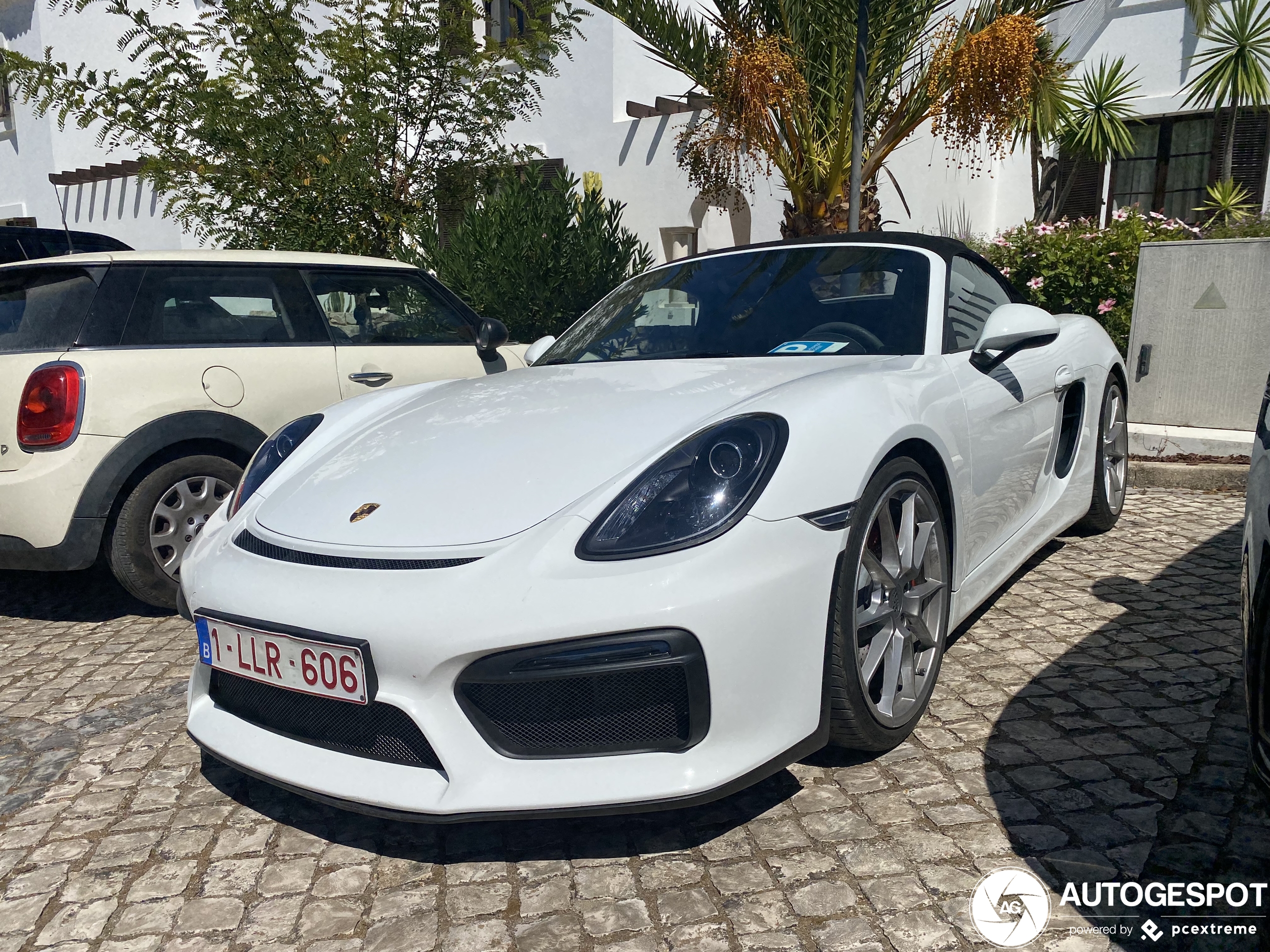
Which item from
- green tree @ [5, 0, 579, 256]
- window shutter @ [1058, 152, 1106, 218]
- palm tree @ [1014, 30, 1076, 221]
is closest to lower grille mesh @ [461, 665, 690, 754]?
green tree @ [5, 0, 579, 256]

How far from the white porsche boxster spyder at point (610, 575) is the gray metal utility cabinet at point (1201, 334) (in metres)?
3.78

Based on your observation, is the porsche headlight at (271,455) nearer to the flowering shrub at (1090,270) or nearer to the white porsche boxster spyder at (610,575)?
the white porsche boxster spyder at (610,575)

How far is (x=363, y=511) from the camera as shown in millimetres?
2373

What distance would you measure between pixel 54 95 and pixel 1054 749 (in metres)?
7.75

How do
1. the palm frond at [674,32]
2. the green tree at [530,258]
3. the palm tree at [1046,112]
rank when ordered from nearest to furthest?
the green tree at [530,258] < the palm frond at [674,32] < the palm tree at [1046,112]

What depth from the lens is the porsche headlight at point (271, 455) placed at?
2.85 metres

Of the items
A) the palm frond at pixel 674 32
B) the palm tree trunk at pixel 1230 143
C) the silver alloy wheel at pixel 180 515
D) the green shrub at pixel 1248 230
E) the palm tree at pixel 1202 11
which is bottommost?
the silver alloy wheel at pixel 180 515

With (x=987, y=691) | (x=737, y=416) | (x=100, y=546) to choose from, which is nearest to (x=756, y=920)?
(x=737, y=416)

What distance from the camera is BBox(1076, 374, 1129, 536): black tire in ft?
14.4

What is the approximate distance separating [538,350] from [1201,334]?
174 inches

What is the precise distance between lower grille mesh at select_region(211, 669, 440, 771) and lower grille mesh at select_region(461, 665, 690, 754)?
0.17 meters

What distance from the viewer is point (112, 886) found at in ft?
7.35

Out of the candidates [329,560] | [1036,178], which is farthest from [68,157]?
[329,560]

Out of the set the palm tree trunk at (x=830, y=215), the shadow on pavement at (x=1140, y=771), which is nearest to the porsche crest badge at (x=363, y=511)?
the shadow on pavement at (x=1140, y=771)
